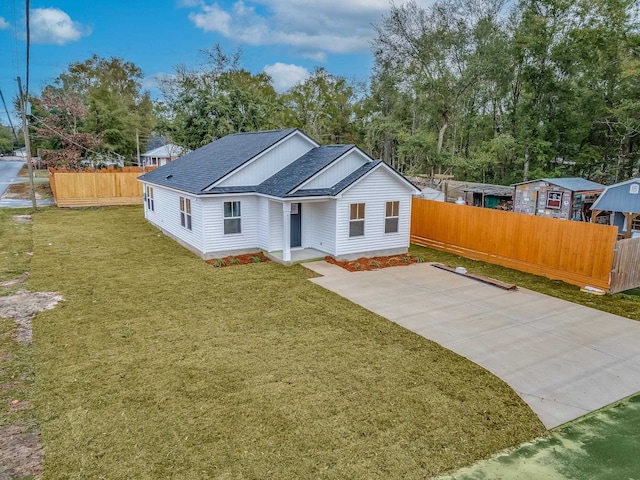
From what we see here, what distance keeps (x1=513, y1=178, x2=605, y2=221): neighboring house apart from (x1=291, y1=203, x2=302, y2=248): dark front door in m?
14.8

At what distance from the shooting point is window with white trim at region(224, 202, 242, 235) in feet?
47.6

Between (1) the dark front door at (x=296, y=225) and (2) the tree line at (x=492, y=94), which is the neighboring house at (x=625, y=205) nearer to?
(2) the tree line at (x=492, y=94)

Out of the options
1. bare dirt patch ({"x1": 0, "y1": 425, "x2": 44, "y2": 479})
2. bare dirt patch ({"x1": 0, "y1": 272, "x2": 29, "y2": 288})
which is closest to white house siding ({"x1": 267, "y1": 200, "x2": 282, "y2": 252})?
bare dirt patch ({"x1": 0, "y1": 272, "x2": 29, "y2": 288})

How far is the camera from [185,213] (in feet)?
51.8

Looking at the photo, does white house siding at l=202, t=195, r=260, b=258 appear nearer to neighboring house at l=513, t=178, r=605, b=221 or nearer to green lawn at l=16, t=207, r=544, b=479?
green lawn at l=16, t=207, r=544, b=479

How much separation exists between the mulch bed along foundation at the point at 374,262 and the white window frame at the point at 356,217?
94 cm

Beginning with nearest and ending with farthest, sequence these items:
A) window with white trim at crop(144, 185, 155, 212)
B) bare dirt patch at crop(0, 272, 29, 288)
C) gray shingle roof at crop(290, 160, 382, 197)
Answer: bare dirt patch at crop(0, 272, 29, 288)
gray shingle roof at crop(290, 160, 382, 197)
window with white trim at crop(144, 185, 155, 212)

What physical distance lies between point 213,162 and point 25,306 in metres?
8.57

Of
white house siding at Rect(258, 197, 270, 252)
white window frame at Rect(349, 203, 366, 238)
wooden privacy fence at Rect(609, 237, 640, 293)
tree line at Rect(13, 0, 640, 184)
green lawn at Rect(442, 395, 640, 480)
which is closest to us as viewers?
green lawn at Rect(442, 395, 640, 480)

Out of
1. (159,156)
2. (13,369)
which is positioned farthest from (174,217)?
(159,156)

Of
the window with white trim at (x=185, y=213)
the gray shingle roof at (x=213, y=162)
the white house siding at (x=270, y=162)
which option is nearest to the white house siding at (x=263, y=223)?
the white house siding at (x=270, y=162)

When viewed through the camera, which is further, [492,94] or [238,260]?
[492,94]

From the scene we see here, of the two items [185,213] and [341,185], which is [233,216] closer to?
[185,213]

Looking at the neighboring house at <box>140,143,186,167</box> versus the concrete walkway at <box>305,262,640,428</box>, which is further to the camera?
the neighboring house at <box>140,143,186,167</box>
